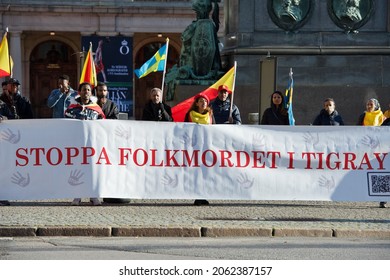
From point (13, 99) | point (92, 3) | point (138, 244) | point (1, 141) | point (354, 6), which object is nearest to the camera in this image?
point (138, 244)

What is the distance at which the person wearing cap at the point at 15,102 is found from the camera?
57.9 ft

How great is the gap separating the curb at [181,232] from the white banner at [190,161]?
241 centimetres

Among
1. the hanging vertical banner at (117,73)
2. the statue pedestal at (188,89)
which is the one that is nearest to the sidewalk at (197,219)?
the statue pedestal at (188,89)

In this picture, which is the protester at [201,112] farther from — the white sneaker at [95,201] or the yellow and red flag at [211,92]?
the white sneaker at [95,201]

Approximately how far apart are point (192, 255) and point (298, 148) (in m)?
5.11

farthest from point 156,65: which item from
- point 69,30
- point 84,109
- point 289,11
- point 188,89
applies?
point 69,30

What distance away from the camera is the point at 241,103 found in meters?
24.2

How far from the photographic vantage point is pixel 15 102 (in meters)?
17.8

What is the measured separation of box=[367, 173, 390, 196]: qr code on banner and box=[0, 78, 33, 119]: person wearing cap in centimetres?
523

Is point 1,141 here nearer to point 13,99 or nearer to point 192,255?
point 13,99

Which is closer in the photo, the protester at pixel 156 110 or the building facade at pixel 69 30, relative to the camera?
the protester at pixel 156 110

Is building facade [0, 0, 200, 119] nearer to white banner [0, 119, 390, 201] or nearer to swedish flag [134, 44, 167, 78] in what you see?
swedish flag [134, 44, 167, 78]

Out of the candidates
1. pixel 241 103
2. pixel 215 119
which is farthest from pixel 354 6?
pixel 215 119

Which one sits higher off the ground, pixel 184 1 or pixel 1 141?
pixel 184 1
